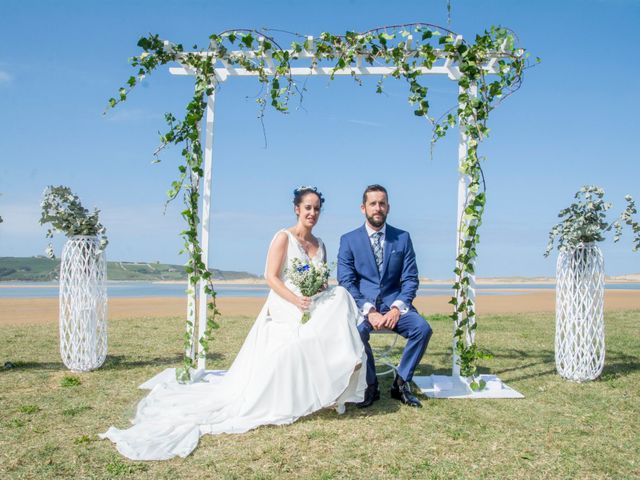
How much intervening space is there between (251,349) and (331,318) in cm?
88

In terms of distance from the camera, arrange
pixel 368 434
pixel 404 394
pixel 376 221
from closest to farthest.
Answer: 1. pixel 368 434
2. pixel 404 394
3. pixel 376 221

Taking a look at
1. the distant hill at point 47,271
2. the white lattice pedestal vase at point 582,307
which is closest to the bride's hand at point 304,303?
the white lattice pedestal vase at point 582,307

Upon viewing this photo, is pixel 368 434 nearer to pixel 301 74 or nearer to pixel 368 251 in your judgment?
pixel 368 251

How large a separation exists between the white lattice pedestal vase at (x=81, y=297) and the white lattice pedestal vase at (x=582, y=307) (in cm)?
553

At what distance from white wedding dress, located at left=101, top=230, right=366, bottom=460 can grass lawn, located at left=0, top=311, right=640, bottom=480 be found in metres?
0.17

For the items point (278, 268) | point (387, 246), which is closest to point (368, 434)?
point (278, 268)

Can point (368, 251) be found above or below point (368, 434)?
above

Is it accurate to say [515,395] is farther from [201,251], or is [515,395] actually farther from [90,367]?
[90,367]

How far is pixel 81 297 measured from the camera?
6656 millimetres

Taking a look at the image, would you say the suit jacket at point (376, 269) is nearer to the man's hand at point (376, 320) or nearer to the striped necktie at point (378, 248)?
the striped necktie at point (378, 248)

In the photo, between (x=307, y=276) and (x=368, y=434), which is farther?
(x=307, y=276)

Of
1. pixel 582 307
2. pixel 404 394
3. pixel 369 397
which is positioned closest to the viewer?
pixel 369 397

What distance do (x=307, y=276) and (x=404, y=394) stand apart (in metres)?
1.51

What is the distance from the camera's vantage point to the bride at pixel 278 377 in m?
4.56
